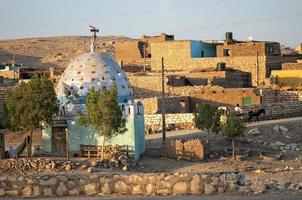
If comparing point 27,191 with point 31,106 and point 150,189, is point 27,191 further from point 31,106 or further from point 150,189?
point 31,106

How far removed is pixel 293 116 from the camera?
35438mm

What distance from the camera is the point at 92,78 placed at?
26828 millimetres

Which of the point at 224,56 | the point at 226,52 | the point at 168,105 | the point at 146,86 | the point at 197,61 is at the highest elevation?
the point at 226,52

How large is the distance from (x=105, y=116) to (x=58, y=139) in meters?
2.83

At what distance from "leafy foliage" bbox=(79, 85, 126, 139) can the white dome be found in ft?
7.76

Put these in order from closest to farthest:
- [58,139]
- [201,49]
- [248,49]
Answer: [58,139], [248,49], [201,49]

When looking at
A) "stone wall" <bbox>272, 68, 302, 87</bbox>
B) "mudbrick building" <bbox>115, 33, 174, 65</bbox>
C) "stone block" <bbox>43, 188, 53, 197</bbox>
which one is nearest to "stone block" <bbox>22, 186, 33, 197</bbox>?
"stone block" <bbox>43, 188, 53, 197</bbox>

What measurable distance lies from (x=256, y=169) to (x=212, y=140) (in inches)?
203

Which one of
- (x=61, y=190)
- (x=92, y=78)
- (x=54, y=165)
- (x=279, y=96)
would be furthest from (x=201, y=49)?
(x=61, y=190)

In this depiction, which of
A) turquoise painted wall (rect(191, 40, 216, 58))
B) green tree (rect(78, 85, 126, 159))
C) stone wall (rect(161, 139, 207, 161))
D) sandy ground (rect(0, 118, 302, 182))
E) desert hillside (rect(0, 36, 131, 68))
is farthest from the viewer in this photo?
desert hillside (rect(0, 36, 131, 68))

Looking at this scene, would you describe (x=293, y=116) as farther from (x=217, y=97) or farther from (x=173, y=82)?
(x=173, y=82)

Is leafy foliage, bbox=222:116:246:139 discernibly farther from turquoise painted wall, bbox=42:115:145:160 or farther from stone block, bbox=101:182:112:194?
stone block, bbox=101:182:112:194

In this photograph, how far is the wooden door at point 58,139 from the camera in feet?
82.3

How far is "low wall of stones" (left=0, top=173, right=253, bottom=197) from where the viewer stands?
10.8 metres
